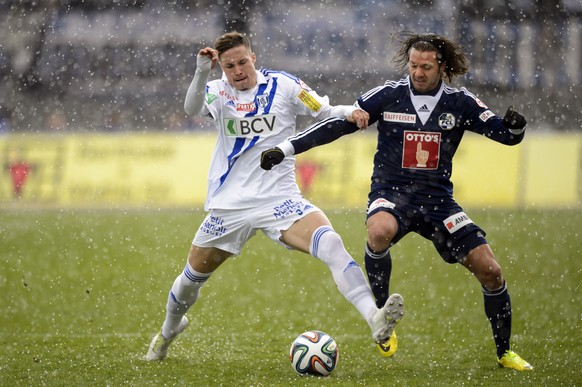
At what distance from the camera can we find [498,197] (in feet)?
53.3

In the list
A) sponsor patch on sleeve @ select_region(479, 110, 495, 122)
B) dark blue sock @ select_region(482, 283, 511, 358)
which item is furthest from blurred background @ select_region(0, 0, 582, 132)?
dark blue sock @ select_region(482, 283, 511, 358)

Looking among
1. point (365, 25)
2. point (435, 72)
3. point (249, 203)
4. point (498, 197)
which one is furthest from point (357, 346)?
point (365, 25)

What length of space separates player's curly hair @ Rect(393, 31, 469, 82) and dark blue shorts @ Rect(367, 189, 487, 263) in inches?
34.7

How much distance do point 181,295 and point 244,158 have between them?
987mm

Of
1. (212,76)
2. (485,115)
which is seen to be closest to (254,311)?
(485,115)

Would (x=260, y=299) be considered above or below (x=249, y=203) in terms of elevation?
below

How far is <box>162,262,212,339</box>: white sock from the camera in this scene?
6004 mm

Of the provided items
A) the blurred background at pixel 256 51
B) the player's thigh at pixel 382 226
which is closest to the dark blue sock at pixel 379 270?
the player's thigh at pixel 382 226

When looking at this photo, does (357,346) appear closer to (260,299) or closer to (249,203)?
(249,203)

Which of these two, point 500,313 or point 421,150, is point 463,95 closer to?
point 421,150

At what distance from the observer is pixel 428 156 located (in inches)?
234

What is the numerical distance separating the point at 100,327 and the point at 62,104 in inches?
552

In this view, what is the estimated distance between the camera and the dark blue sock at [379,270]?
6223 mm

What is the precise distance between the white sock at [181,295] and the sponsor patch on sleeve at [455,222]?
156 cm
